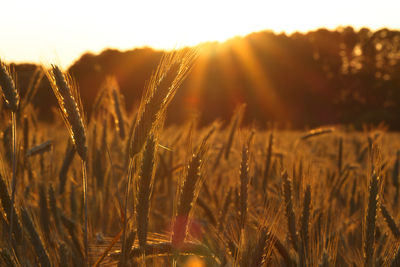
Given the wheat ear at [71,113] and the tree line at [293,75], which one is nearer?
the wheat ear at [71,113]

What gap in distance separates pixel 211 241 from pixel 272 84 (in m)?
34.9

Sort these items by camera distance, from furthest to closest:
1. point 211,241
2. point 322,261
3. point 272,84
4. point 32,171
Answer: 1. point 272,84
2. point 32,171
3. point 211,241
4. point 322,261

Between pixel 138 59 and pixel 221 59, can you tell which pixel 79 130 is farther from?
pixel 221 59

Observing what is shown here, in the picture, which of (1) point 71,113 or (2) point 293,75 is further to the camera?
(2) point 293,75

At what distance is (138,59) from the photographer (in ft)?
101

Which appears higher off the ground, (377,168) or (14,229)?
(377,168)

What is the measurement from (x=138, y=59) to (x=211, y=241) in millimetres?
29834

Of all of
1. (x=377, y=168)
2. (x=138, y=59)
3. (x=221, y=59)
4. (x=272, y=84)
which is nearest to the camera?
(x=377, y=168)

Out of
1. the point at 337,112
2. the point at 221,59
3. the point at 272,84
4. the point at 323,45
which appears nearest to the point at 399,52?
the point at 323,45

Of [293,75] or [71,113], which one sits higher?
[293,75]

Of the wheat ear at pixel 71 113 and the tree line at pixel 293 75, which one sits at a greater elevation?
the tree line at pixel 293 75

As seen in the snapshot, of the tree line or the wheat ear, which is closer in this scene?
the wheat ear

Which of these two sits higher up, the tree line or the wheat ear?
the tree line

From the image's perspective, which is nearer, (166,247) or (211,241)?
(166,247)
